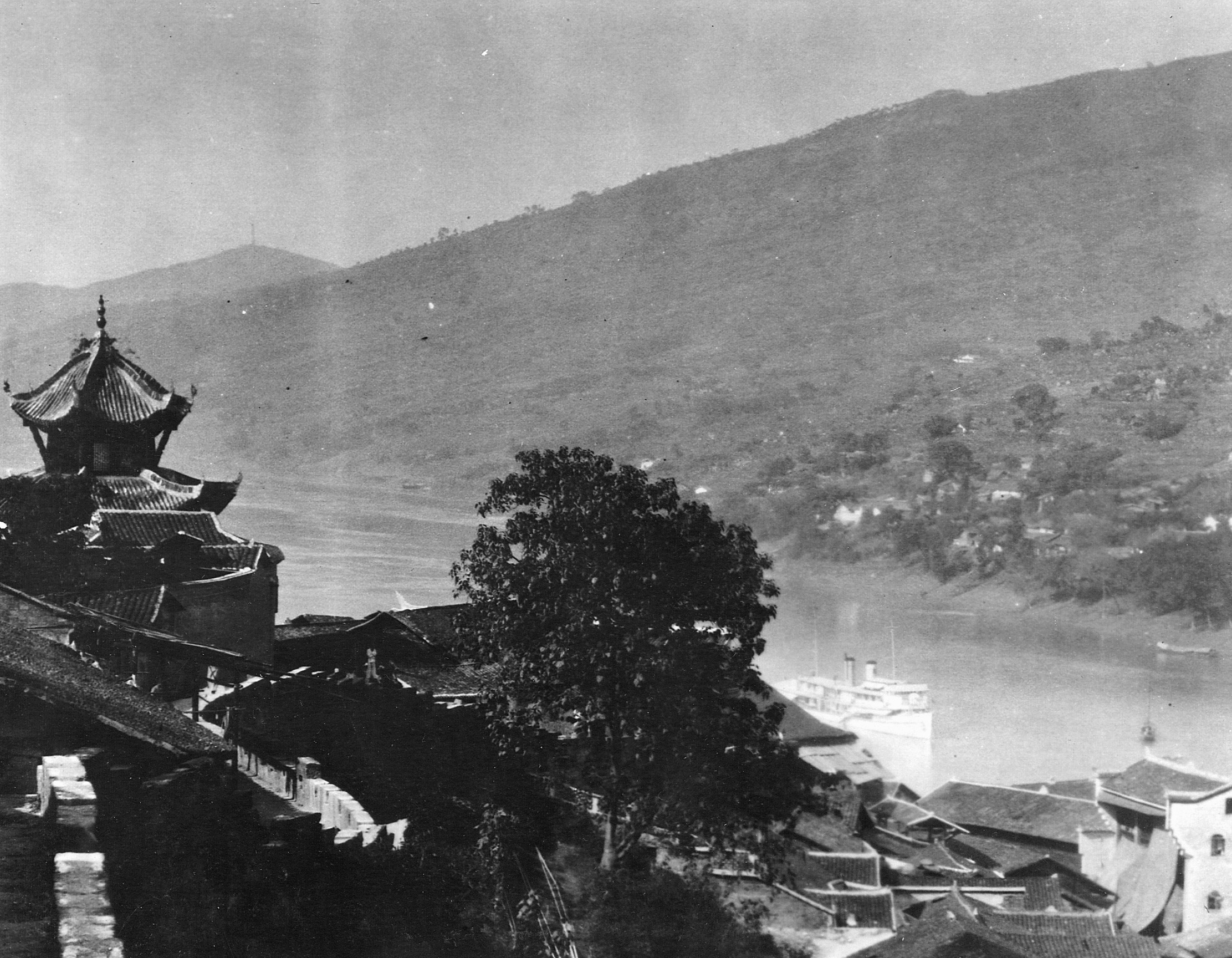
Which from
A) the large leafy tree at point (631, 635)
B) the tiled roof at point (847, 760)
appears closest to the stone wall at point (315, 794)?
the large leafy tree at point (631, 635)

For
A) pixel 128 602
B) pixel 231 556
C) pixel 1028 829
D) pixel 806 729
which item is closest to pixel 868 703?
pixel 806 729

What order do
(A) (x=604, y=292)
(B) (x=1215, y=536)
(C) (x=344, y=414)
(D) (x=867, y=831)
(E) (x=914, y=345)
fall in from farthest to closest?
(A) (x=604, y=292) < (E) (x=914, y=345) < (C) (x=344, y=414) < (B) (x=1215, y=536) < (D) (x=867, y=831)

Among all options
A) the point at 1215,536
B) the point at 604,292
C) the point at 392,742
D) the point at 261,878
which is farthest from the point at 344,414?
the point at 261,878

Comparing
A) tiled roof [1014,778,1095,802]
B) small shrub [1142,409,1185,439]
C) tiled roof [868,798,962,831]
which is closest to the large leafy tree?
tiled roof [868,798,962,831]

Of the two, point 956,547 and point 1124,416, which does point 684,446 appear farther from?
point 1124,416

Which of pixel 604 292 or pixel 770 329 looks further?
pixel 604 292

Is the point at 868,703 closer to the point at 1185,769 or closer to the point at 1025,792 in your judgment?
the point at 1025,792
